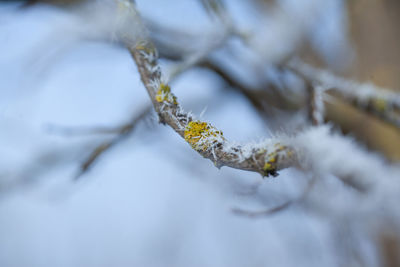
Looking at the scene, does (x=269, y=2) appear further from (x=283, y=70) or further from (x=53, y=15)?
(x=53, y=15)

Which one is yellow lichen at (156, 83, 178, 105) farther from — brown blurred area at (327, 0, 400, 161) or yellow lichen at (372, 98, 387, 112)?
brown blurred area at (327, 0, 400, 161)


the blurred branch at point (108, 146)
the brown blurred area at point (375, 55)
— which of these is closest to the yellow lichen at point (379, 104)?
the brown blurred area at point (375, 55)

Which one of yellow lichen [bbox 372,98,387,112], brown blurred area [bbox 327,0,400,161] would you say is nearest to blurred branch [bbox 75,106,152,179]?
yellow lichen [bbox 372,98,387,112]

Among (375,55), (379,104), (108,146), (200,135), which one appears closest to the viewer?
(200,135)

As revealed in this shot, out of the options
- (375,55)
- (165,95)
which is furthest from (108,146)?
(375,55)

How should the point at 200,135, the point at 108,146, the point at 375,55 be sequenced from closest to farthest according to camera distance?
the point at 200,135 < the point at 108,146 < the point at 375,55

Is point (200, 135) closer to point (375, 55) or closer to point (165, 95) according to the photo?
point (165, 95)
